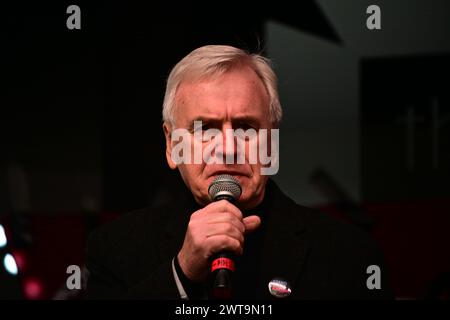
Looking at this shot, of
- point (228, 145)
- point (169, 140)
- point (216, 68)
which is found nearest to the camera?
point (228, 145)

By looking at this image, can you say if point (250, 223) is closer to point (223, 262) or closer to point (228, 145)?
point (223, 262)

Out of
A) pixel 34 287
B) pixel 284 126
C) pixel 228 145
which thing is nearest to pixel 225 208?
pixel 228 145

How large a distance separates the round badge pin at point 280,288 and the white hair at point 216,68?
21.3 inches

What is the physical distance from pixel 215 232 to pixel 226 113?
1.69 ft

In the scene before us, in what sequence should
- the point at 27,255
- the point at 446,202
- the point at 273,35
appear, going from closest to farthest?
the point at 273,35
the point at 446,202
the point at 27,255

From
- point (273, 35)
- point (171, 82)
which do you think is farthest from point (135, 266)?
point (273, 35)

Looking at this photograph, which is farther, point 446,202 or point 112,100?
point 112,100

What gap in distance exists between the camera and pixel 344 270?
2.12 m

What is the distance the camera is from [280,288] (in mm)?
1968

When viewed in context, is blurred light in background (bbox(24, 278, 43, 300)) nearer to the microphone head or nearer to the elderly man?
the elderly man

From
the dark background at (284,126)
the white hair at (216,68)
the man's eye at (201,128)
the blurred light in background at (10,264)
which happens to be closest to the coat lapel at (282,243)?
the white hair at (216,68)

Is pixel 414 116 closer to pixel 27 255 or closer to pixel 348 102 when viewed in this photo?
pixel 348 102

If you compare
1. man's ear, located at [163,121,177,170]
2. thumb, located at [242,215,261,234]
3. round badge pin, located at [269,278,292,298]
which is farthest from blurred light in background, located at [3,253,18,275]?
round badge pin, located at [269,278,292,298]

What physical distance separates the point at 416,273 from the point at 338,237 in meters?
1.98
